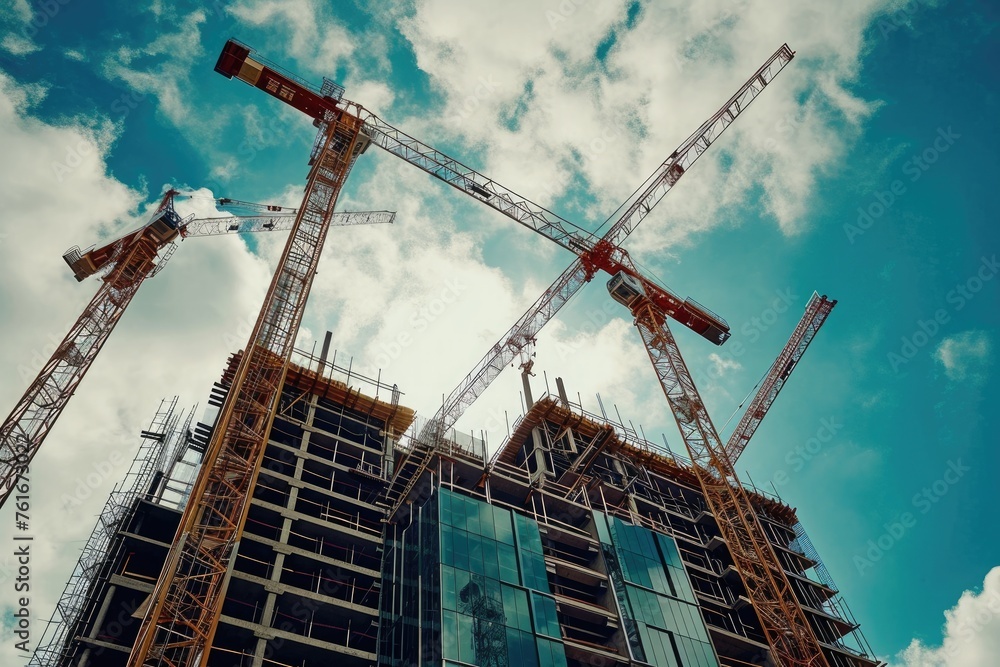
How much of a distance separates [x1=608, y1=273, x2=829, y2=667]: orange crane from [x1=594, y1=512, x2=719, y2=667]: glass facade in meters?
4.37

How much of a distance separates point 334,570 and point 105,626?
13463mm

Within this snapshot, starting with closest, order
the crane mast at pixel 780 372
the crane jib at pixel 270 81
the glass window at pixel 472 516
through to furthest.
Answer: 1. the glass window at pixel 472 516
2. the crane jib at pixel 270 81
3. the crane mast at pixel 780 372

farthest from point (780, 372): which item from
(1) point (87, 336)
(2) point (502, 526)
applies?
(1) point (87, 336)

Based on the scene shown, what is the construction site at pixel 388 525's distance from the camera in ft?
128

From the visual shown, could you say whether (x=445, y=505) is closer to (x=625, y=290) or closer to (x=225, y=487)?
(x=225, y=487)

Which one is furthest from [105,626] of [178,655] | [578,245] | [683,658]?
[578,245]

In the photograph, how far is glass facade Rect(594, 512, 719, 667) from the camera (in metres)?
46.9

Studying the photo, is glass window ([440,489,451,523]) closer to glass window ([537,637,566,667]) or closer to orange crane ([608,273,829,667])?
glass window ([537,637,566,667])

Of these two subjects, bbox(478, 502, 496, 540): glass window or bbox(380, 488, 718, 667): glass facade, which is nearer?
bbox(380, 488, 718, 667): glass facade

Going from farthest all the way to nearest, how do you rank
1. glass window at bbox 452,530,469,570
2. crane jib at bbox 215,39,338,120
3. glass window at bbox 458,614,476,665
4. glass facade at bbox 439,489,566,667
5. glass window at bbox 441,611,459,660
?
crane jib at bbox 215,39,338,120 < glass window at bbox 452,530,469,570 < glass facade at bbox 439,489,566,667 < glass window at bbox 458,614,476,665 < glass window at bbox 441,611,459,660

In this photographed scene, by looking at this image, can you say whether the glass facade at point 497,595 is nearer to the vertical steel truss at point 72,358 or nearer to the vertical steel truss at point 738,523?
the vertical steel truss at point 738,523

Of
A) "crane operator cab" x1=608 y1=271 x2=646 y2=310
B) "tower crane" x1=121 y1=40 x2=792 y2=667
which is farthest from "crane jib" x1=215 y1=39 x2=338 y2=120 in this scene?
"crane operator cab" x1=608 y1=271 x2=646 y2=310

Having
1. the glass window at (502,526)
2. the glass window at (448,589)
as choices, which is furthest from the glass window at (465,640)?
the glass window at (502,526)

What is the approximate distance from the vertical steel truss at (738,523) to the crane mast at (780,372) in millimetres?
27067
